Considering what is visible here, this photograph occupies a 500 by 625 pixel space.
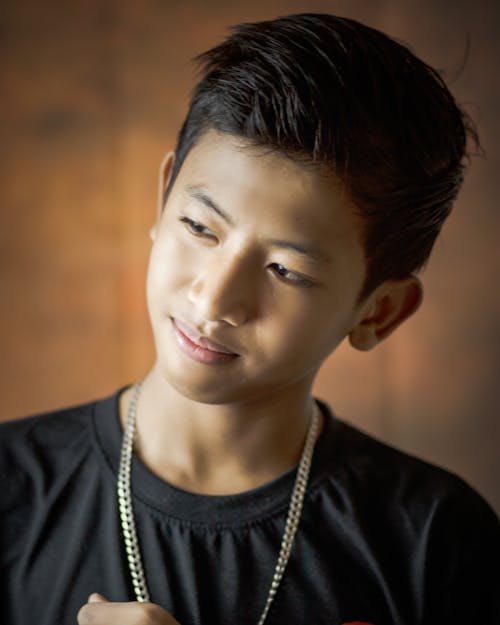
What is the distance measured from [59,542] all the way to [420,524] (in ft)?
1.29

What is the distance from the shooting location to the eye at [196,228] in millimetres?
808

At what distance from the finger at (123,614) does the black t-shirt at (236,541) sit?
8 cm

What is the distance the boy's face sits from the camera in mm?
782

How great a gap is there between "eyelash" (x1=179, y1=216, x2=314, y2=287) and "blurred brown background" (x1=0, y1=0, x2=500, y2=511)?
806mm

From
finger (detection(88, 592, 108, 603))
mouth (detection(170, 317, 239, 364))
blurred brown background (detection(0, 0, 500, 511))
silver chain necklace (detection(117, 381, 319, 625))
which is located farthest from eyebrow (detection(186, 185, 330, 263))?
blurred brown background (detection(0, 0, 500, 511))

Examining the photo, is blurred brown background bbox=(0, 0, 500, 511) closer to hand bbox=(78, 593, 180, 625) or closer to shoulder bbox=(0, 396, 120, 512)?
shoulder bbox=(0, 396, 120, 512)

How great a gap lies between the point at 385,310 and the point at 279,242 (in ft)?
0.69

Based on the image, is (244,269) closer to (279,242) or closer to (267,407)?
(279,242)

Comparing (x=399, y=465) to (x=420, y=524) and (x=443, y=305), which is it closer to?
(x=420, y=524)

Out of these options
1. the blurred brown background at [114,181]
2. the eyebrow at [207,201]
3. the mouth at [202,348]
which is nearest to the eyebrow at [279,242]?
the eyebrow at [207,201]

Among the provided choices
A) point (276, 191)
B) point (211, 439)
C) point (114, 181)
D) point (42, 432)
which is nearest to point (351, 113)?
point (276, 191)

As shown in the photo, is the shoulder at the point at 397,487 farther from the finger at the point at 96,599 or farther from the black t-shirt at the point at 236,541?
the finger at the point at 96,599

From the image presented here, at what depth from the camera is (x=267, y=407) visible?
909 mm

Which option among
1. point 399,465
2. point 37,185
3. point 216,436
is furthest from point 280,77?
point 37,185
